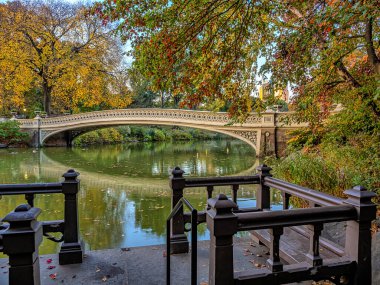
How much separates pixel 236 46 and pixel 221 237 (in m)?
3.54

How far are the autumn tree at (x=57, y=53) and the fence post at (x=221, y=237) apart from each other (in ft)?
69.8

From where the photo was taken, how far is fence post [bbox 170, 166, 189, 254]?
10.5ft

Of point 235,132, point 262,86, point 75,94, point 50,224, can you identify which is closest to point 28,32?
point 75,94

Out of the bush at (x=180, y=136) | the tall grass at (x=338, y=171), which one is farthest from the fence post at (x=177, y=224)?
the bush at (x=180, y=136)

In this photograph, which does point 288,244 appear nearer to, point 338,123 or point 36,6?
point 338,123

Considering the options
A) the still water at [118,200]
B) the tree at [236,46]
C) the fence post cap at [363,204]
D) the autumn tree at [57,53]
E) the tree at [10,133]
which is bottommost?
the still water at [118,200]

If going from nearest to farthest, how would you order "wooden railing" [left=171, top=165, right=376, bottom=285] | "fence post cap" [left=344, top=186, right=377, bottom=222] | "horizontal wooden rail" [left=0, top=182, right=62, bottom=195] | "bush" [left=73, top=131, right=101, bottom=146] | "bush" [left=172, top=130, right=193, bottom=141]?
"wooden railing" [left=171, top=165, right=376, bottom=285], "fence post cap" [left=344, top=186, right=377, bottom=222], "horizontal wooden rail" [left=0, top=182, right=62, bottom=195], "bush" [left=73, top=131, right=101, bottom=146], "bush" [left=172, top=130, right=193, bottom=141]

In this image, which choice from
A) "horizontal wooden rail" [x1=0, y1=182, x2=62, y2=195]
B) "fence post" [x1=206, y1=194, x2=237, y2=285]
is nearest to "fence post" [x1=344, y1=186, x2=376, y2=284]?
"fence post" [x1=206, y1=194, x2=237, y2=285]

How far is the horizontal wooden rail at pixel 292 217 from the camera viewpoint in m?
1.85

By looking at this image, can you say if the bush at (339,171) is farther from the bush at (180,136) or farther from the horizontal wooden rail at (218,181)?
the bush at (180,136)

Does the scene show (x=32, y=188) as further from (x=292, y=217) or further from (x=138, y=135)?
(x=138, y=135)

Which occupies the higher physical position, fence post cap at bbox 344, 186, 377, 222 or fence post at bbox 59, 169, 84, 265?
fence post cap at bbox 344, 186, 377, 222

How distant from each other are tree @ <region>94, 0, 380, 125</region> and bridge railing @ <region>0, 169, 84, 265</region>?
1753mm

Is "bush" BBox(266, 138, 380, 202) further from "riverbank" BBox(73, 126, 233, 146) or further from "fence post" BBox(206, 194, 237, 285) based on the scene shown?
"riverbank" BBox(73, 126, 233, 146)
